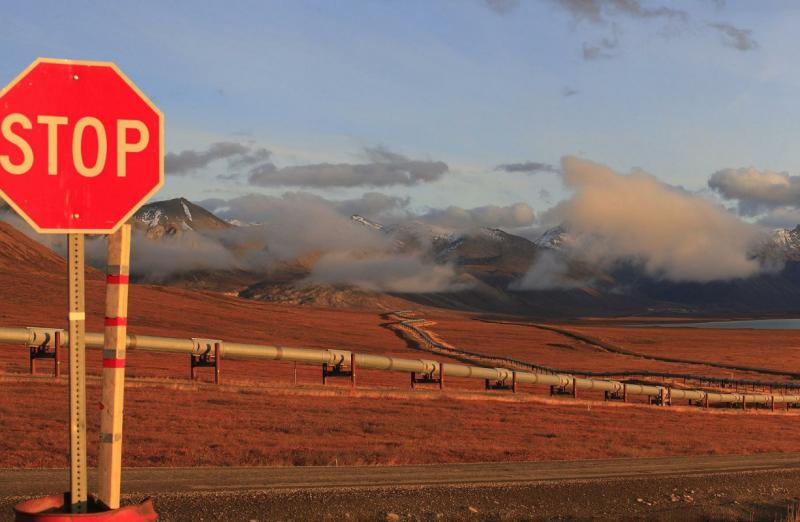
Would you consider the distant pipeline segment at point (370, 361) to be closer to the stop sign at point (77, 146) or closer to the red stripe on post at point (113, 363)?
the red stripe on post at point (113, 363)

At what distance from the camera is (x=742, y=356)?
167250 mm

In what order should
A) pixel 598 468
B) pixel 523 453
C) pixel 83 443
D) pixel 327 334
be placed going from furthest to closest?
pixel 327 334
pixel 523 453
pixel 598 468
pixel 83 443

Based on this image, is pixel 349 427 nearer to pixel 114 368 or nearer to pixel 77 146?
pixel 114 368

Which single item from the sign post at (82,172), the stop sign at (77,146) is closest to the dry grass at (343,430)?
the sign post at (82,172)

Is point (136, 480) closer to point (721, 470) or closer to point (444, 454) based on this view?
point (444, 454)

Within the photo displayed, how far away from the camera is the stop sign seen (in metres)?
6.73

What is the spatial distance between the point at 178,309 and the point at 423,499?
179790 millimetres

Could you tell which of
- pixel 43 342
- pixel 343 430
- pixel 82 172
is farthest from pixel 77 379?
pixel 43 342

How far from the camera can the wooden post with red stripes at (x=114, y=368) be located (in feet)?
23.8

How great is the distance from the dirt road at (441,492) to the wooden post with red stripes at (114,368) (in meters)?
5.46

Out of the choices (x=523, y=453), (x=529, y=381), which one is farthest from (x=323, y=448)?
(x=529, y=381)

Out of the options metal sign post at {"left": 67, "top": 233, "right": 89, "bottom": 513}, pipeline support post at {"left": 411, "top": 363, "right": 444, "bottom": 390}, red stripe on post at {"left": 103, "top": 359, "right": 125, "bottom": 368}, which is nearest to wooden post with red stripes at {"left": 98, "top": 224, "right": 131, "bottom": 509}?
red stripe on post at {"left": 103, "top": 359, "right": 125, "bottom": 368}

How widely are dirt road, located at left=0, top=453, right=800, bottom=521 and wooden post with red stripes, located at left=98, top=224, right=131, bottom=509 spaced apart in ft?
17.9

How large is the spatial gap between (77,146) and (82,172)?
204mm
